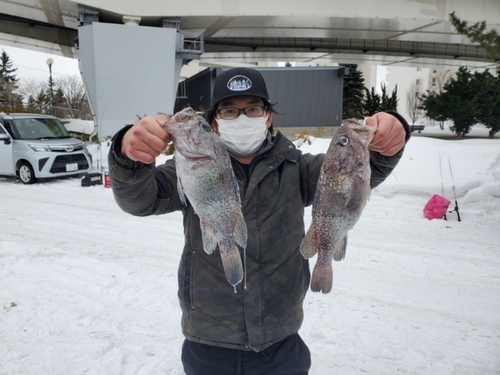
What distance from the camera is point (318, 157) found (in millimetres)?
2273

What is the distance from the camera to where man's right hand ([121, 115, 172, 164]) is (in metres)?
Answer: 1.77

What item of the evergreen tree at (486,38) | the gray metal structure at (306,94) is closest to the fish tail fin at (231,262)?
the evergreen tree at (486,38)

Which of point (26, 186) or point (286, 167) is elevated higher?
point (286, 167)

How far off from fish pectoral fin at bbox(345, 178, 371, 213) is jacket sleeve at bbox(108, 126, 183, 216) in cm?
96

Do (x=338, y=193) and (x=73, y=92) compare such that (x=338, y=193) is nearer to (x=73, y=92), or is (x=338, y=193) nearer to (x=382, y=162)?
(x=382, y=162)

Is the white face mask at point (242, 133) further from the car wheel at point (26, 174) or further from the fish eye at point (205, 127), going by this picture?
the car wheel at point (26, 174)

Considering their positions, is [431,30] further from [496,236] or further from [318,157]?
[318,157]

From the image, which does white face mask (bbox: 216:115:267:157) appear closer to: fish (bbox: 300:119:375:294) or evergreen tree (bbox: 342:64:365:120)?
fish (bbox: 300:119:375:294)

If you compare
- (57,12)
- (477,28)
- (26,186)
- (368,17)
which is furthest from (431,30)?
(26,186)

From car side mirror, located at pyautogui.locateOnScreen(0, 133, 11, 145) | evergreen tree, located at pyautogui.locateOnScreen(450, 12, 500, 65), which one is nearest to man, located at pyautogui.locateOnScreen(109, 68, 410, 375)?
evergreen tree, located at pyautogui.locateOnScreen(450, 12, 500, 65)

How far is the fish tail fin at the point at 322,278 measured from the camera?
1897mm

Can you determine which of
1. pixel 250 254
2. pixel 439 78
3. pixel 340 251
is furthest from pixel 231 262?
pixel 439 78

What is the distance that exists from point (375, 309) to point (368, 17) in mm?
17266

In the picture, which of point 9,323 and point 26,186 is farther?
point 26,186
